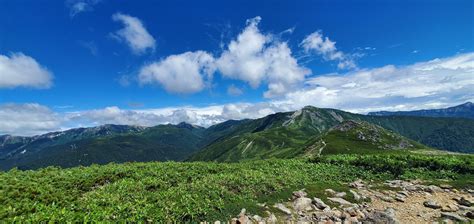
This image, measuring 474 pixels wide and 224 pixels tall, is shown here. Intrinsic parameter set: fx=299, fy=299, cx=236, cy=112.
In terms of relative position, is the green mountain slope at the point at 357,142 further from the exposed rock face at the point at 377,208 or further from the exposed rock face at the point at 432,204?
the exposed rock face at the point at 432,204

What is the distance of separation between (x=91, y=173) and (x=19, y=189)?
660 centimetres

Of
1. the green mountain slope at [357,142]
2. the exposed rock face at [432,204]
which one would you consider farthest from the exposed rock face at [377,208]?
the green mountain slope at [357,142]

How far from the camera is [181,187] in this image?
2177 centimetres

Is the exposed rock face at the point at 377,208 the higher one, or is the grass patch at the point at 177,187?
the grass patch at the point at 177,187

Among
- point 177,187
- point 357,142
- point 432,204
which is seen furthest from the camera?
point 357,142

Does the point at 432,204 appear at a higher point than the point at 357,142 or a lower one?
higher

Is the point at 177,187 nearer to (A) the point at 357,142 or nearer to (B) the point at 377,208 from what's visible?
(B) the point at 377,208

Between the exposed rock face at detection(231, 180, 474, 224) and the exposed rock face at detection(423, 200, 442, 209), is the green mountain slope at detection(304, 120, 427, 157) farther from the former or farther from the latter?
the exposed rock face at detection(423, 200, 442, 209)

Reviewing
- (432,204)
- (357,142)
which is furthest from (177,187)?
(357,142)

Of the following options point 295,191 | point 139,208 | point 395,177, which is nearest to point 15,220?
point 139,208

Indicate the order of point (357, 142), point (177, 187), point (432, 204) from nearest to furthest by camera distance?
point (177, 187), point (432, 204), point (357, 142)

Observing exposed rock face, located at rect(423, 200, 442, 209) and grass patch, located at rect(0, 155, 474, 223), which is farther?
exposed rock face, located at rect(423, 200, 442, 209)

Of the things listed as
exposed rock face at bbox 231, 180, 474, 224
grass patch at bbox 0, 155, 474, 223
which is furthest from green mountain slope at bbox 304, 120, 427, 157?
exposed rock face at bbox 231, 180, 474, 224

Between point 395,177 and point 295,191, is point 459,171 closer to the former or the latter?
point 395,177
